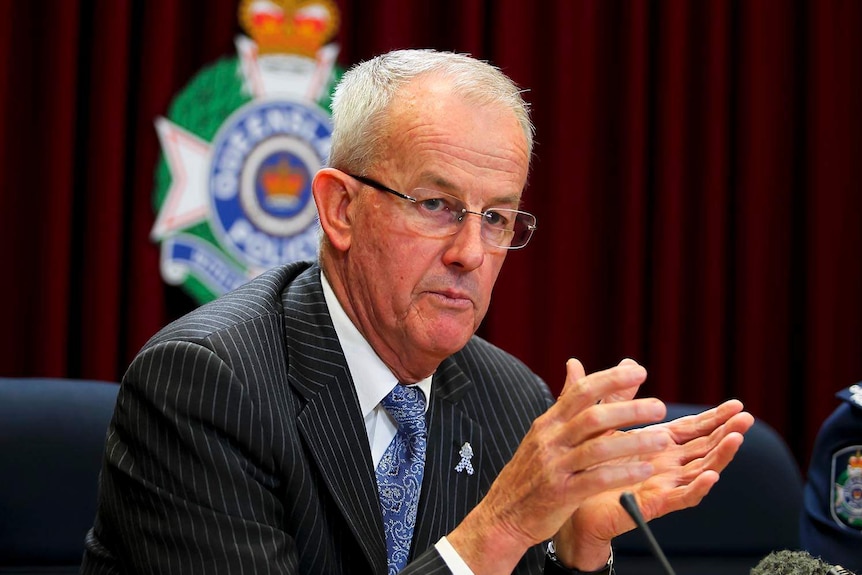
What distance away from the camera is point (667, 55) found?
3975mm

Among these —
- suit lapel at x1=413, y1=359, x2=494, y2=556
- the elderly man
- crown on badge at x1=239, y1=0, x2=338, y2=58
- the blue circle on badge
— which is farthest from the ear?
crown on badge at x1=239, y1=0, x2=338, y2=58

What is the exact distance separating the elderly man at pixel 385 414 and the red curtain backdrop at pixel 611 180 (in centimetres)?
148

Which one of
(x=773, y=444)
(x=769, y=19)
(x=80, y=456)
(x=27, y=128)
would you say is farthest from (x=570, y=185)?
(x=80, y=456)

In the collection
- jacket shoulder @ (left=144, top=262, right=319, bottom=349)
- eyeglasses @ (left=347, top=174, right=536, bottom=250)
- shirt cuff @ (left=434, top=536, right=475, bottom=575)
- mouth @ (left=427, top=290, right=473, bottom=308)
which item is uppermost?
eyeglasses @ (left=347, top=174, right=536, bottom=250)

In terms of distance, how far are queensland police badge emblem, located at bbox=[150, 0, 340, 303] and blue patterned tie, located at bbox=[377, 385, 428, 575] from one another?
1589 mm

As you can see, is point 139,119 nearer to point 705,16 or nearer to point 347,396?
point 347,396

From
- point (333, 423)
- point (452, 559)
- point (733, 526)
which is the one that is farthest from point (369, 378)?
point (733, 526)

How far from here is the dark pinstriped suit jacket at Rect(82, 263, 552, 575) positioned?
5.36ft

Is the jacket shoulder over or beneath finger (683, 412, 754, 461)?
over

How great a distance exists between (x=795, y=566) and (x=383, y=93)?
43.3 inches

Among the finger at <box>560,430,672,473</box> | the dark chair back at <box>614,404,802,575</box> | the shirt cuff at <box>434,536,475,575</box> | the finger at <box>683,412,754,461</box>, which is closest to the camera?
the finger at <box>560,430,672,473</box>

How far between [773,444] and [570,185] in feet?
4.69

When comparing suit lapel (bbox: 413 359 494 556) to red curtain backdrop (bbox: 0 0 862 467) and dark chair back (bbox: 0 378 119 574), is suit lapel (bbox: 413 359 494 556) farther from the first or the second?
red curtain backdrop (bbox: 0 0 862 467)

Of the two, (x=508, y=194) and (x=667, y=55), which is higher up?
(x=667, y=55)
